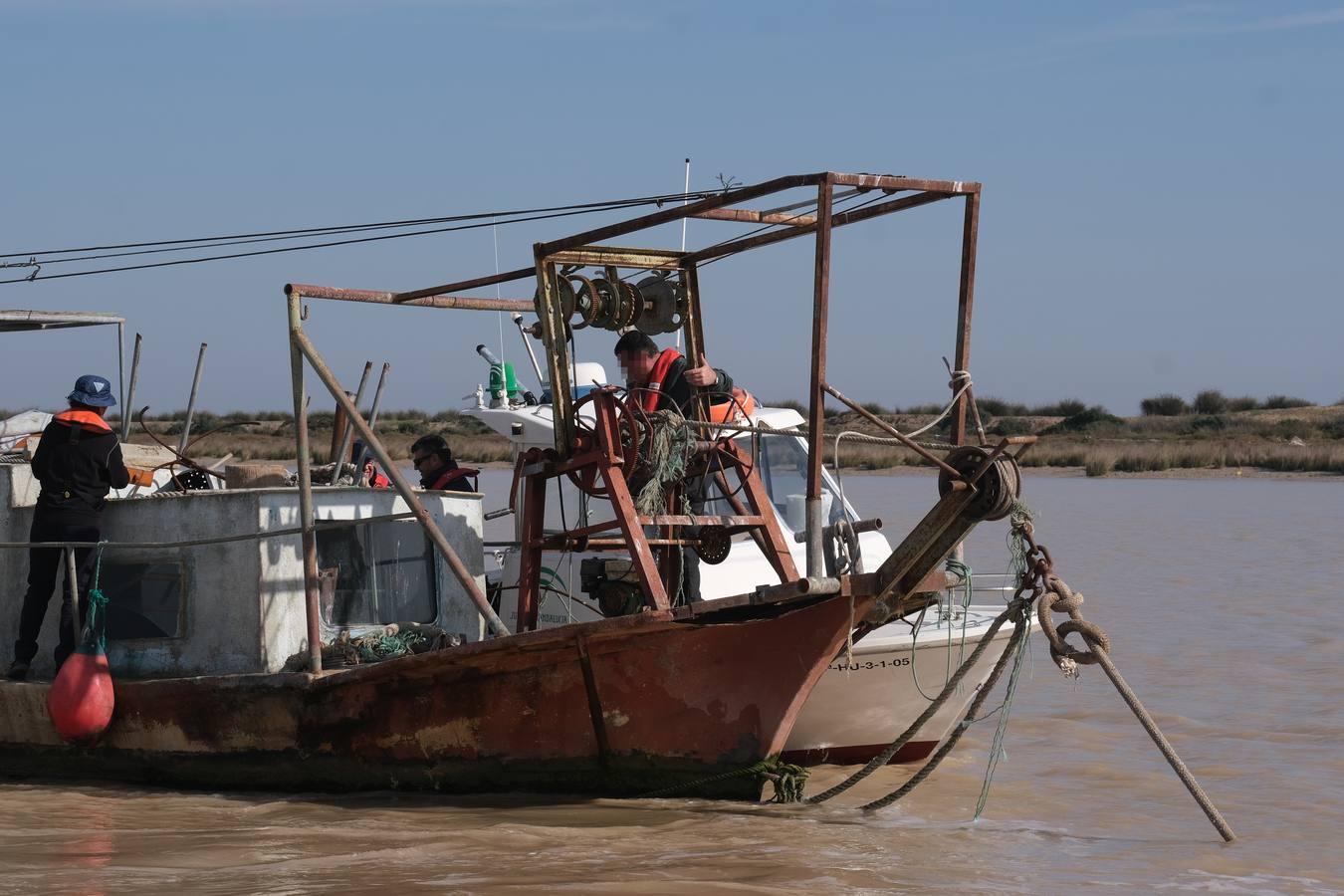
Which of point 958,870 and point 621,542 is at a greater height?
point 621,542

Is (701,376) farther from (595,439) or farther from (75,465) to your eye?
(75,465)

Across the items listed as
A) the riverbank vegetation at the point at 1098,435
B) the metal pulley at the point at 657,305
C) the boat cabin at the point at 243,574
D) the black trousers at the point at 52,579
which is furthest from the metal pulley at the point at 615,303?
the riverbank vegetation at the point at 1098,435

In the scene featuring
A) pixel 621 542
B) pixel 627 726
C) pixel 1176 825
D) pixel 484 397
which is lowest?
pixel 1176 825

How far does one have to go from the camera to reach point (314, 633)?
29.2 ft

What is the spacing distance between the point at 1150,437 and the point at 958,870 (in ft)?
142

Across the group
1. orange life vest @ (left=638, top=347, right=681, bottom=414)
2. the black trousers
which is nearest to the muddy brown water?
the black trousers

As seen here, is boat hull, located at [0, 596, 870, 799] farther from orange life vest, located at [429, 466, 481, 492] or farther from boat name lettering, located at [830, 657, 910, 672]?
orange life vest, located at [429, 466, 481, 492]

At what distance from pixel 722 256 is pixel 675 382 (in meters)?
0.79

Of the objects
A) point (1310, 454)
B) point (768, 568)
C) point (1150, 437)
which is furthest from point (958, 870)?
point (1150, 437)

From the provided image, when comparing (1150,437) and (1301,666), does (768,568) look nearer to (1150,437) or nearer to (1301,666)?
(1301,666)

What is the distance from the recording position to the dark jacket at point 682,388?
939 cm

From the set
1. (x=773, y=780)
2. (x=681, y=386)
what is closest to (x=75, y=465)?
(x=681, y=386)

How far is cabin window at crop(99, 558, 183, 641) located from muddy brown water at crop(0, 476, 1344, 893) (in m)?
0.93

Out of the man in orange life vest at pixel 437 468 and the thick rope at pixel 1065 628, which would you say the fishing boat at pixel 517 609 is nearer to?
the thick rope at pixel 1065 628
